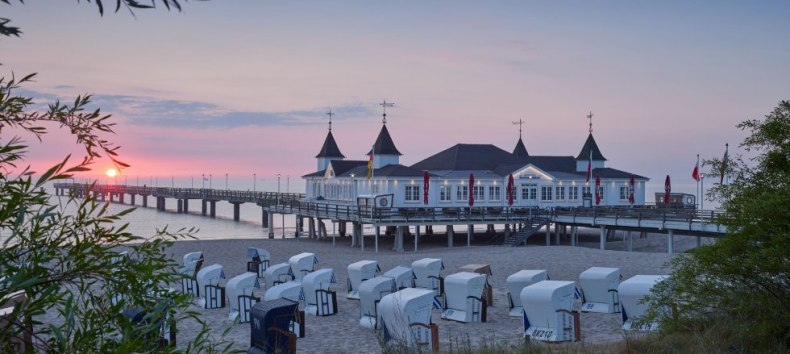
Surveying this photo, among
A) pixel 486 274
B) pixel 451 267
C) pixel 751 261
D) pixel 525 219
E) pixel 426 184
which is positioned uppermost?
pixel 426 184

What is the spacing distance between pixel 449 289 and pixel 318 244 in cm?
2641

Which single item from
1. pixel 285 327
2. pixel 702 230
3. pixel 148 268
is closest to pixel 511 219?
pixel 702 230

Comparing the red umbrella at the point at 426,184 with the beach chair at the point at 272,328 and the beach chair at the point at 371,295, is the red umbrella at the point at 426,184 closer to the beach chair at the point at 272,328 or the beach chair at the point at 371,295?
the beach chair at the point at 371,295

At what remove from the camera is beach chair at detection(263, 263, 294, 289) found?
71.9 ft

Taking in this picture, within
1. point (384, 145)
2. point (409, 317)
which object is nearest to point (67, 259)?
point (409, 317)

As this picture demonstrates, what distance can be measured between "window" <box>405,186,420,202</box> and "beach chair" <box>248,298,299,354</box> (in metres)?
28.3

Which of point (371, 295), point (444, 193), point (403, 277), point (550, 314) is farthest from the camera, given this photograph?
point (444, 193)

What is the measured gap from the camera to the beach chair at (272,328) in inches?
488

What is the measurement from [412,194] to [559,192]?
10013mm

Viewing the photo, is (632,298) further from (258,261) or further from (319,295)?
(258,261)

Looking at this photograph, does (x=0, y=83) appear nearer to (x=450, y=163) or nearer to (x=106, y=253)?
(x=106, y=253)

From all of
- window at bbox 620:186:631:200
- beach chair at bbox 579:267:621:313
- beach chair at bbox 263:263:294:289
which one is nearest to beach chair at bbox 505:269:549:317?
beach chair at bbox 579:267:621:313

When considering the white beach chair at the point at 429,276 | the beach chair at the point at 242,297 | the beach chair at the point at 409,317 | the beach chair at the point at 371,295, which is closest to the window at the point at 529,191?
the white beach chair at the point at 429,276

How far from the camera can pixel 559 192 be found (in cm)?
4472
